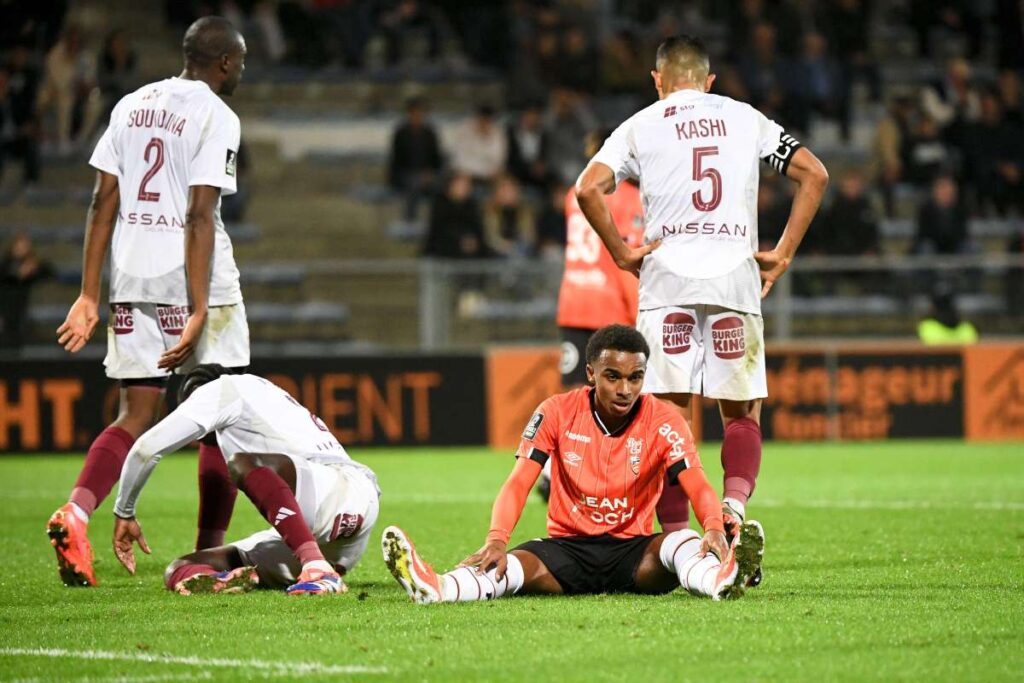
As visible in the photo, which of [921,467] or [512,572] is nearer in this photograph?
[512,572]

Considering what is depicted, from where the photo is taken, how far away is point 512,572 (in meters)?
6.26

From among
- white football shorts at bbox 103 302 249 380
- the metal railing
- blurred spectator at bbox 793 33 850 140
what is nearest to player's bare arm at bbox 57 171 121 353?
white football shorts at bbox 103 302 249 380

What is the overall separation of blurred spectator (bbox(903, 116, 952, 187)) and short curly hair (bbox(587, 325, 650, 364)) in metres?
14.9

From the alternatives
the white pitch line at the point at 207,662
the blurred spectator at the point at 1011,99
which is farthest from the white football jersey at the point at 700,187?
the blurred spectator at the point at 1011,99

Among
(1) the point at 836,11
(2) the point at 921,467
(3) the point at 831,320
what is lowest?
(2) the point at 921,467

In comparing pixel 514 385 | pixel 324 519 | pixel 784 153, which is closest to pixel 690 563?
pixel 324 519

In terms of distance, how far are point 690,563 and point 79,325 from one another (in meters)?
2.86

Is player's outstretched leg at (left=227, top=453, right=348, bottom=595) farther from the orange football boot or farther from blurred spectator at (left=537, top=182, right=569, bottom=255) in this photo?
blurred spectator at (left=537, top=182, right=569, bottom=255)

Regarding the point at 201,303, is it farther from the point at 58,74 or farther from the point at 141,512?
the point at 58,74

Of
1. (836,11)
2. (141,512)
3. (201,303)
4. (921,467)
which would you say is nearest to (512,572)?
(201,303)

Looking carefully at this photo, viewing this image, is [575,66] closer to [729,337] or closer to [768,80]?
[768,80]

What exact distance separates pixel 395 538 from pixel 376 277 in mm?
10682

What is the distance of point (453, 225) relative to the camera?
58.9 ft

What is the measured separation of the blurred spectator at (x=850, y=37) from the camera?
21938 mm
